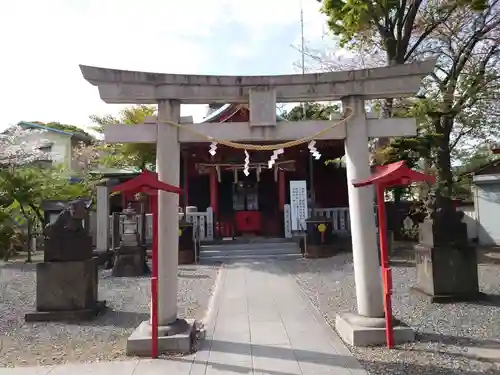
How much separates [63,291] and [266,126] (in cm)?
497

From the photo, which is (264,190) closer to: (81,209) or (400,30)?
(400,30)

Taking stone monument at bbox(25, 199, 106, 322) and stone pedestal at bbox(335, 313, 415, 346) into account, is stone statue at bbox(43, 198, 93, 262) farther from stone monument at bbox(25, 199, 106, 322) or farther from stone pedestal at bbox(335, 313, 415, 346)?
stone pedestal at bbox(335, 313, 415, 346)

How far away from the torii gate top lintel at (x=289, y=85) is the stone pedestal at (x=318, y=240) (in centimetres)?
897

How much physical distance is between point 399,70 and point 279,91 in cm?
182

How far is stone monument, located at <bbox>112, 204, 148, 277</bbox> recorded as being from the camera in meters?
12.2

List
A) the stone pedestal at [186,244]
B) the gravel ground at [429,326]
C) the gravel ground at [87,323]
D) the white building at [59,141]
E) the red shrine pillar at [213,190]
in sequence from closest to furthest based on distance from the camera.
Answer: the gravel ground at [429,326], the gravel ground at [87,323], the stone pedestal at [186,244], the red shrine pillar at [213,190], the white building at [59,141]

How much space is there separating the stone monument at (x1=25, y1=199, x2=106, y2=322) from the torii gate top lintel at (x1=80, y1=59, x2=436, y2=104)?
3163mm

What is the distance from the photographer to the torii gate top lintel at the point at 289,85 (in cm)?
596

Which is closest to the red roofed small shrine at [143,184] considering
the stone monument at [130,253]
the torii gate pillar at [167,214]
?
the torii gate pillar at [167,214]

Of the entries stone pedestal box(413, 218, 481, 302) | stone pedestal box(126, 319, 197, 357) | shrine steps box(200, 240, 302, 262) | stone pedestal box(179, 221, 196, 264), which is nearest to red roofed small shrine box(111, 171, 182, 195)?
stone pedestal box(126, 319, 197, 357)

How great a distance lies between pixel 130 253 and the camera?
1237 centimetres

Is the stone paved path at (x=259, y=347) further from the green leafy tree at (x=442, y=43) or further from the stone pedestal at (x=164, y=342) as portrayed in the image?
the green leafy tree at (x=442, y=43)

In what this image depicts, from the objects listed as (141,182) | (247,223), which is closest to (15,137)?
(247,223)

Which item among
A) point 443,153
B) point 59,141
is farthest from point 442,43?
point 59,141
